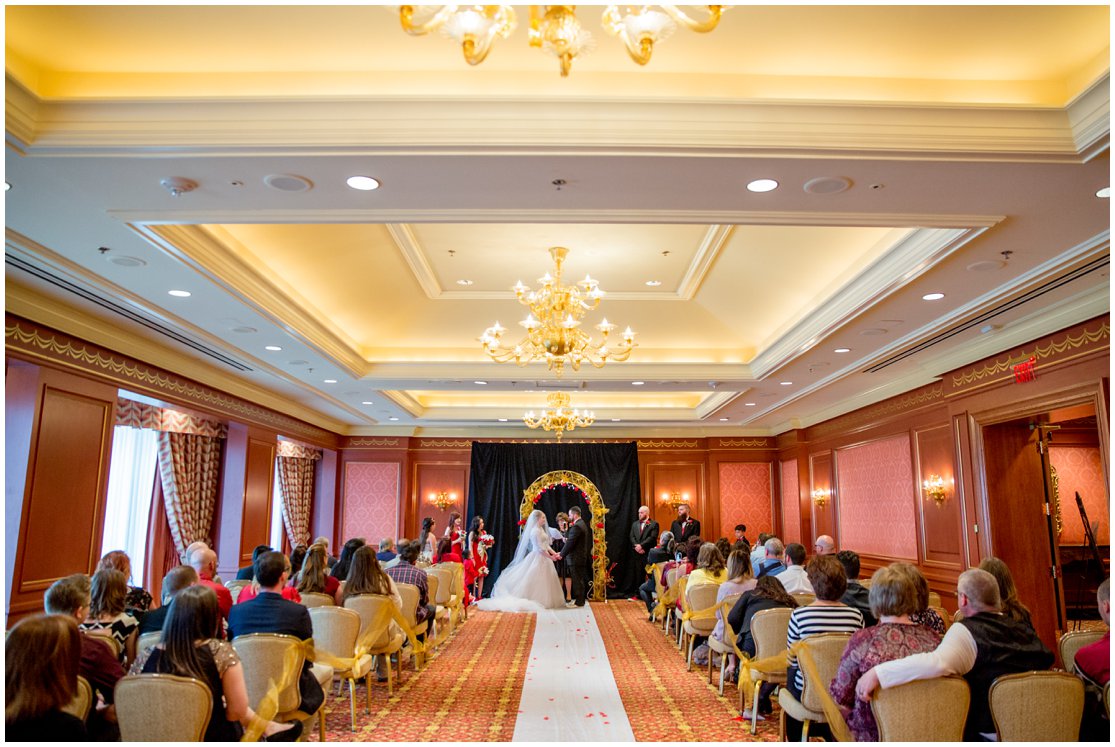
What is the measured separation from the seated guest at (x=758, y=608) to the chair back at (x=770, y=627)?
0.54ft

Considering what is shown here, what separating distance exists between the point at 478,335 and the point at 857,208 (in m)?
5.62

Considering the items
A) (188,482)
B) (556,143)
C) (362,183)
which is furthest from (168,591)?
(188,482)

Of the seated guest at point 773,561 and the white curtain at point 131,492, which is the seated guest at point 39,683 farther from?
the white curtain at point 131,492

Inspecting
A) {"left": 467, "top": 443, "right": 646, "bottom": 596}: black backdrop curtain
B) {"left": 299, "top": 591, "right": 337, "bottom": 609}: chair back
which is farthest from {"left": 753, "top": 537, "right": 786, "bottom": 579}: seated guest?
{"left": 467, "top": 443, "right": 646, "bottom": 596}: black backdrop curtain

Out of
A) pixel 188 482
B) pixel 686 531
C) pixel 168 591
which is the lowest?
pixel 168 591

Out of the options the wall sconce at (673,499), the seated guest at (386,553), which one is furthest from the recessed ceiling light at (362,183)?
the wall sconce at (673,499)

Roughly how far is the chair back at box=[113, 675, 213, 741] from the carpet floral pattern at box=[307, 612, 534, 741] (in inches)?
57.7

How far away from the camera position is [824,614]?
13.8 ft

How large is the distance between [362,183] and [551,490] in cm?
1163

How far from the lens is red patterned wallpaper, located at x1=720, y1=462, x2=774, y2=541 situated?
49.2 feet

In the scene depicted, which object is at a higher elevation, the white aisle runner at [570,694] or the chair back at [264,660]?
the chair back at [264,660]

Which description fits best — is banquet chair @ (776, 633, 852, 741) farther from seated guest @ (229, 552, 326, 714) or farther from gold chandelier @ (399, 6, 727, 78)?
gold chandelier @ (399, 6, 727, 78)

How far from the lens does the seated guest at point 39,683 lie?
96.0 inches

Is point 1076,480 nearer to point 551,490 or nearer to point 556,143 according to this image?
point 551,490
